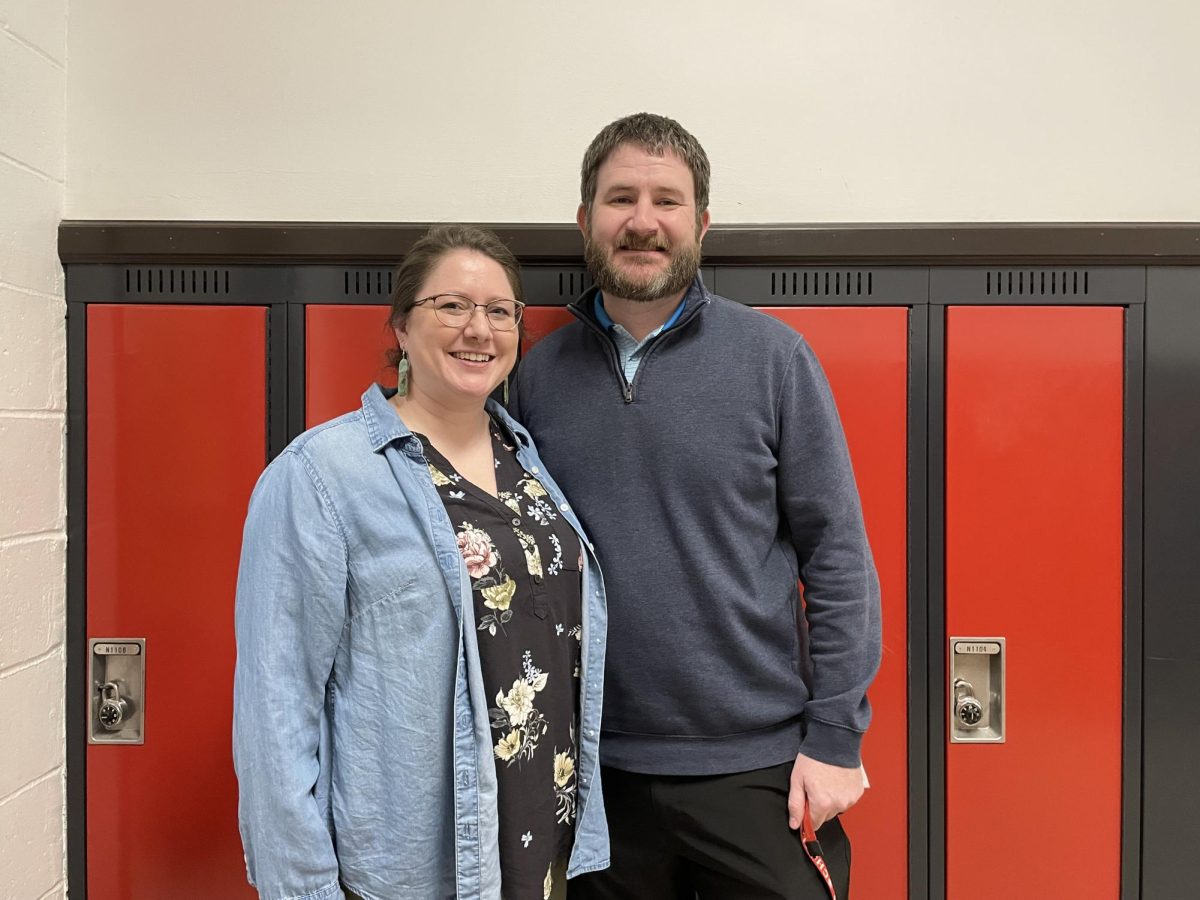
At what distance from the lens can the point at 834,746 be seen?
1.28 meters

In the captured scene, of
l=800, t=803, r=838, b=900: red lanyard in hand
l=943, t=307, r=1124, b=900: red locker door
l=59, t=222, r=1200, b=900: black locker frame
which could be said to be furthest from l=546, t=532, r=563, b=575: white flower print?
l=943, t=307, r=1124, b=900: red locker door

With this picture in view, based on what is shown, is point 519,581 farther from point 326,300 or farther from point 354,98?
point 354,98

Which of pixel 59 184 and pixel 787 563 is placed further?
pixel 59 184

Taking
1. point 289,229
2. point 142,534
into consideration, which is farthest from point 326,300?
point 142,534

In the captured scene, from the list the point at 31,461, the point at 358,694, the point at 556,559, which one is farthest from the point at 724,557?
the point at 31,461

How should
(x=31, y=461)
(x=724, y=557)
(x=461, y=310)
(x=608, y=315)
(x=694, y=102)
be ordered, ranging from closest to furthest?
(x=461, y=310)
(x=724, y=557)
(x=608, y=315)
(x=31, y=461)
(x=694, y=102)

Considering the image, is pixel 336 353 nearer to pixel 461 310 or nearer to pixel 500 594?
pixel 461 310

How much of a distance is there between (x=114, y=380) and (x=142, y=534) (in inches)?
14.1

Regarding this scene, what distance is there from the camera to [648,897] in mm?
1360

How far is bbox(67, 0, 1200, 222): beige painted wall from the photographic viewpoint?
1.81 meters

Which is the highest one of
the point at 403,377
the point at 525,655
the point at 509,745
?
the point at 403,377

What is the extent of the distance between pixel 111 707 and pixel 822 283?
188 cm

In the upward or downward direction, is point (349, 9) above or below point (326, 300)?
above

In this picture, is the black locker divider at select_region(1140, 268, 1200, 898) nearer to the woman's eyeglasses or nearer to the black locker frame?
the black locker frame
